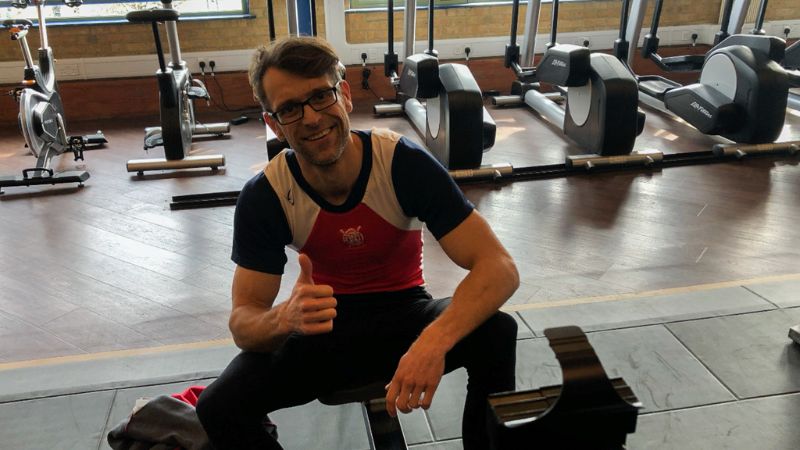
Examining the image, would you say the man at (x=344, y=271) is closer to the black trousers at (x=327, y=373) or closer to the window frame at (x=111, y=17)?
the black trousers at (x=327, y=373)

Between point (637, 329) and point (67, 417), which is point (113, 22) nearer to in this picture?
point (67, 417)

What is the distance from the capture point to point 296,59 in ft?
4.37

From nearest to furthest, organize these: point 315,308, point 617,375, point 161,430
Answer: point 315,308, point 161,430, point 617,375

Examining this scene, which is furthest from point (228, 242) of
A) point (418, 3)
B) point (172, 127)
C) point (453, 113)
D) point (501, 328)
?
point (418, 3)

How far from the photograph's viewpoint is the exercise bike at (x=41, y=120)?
3.77m

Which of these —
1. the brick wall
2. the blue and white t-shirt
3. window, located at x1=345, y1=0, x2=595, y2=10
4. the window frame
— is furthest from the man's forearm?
window, located at x1=345, y1=0, x2=595, y2=10

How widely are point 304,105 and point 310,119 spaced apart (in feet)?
0.11

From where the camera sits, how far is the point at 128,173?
13.5ft

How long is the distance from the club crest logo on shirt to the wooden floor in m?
0.99

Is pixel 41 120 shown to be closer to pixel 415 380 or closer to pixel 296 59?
pixel 296 59

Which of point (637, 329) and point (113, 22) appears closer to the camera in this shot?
point (637, 329)

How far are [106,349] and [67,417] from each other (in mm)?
380

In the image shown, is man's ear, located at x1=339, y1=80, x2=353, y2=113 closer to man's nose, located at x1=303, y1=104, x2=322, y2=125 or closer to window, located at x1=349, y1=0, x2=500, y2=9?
man's nose, located at x1=303, y1=104, x2=322, y2=125

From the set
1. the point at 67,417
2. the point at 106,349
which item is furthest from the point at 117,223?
the point at 67,417
